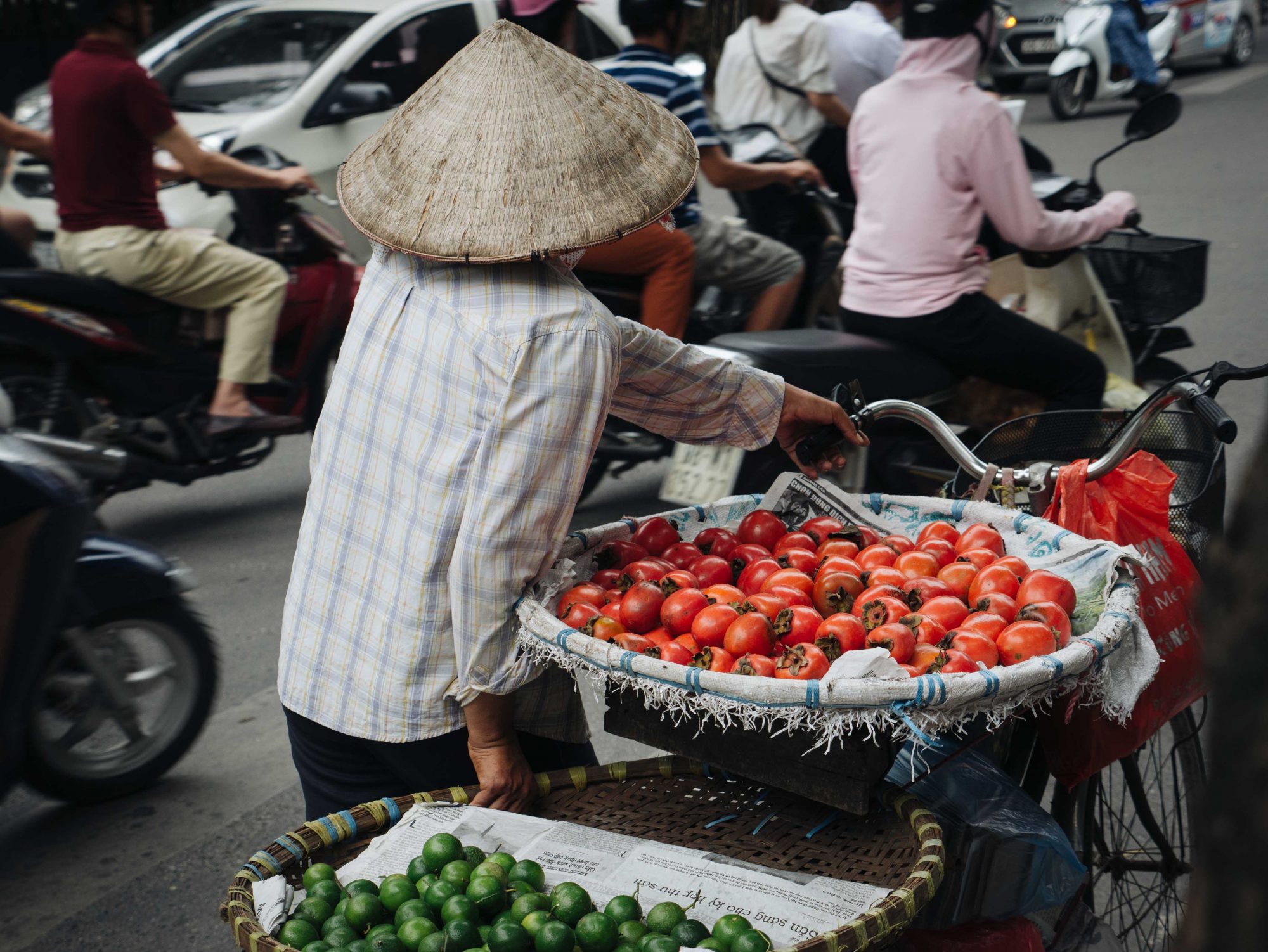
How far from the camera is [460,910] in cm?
161

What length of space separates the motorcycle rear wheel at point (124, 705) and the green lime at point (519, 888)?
6.59 feet

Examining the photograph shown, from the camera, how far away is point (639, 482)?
19.9ft

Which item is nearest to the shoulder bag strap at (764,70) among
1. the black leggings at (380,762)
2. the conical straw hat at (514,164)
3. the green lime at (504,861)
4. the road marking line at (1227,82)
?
the conical straw hat at (514,164)

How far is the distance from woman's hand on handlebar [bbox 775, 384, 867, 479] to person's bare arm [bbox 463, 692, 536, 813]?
73 centimetres

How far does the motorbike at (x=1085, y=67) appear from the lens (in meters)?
14.4

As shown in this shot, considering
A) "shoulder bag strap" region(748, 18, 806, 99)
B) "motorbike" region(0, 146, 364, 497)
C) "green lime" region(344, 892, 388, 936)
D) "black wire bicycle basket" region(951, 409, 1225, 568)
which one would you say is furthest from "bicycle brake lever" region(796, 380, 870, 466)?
"shoulder bag strap" region(748, 18, 806, 99)

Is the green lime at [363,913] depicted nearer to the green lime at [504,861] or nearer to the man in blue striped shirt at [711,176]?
the green lime at [504,861]

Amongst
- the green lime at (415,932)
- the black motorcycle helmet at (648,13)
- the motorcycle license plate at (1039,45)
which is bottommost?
the motorcycle license plate at (1039,45)

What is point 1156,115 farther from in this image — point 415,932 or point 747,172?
point 415,932

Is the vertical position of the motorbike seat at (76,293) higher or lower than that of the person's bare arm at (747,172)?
lower

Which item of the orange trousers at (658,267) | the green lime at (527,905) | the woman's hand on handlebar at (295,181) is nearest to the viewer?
the green lime at (527,905)

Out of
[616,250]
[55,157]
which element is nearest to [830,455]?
[616,250]

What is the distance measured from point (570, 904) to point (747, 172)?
13.7 feet

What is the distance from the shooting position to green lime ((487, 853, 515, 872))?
5.68 feet
